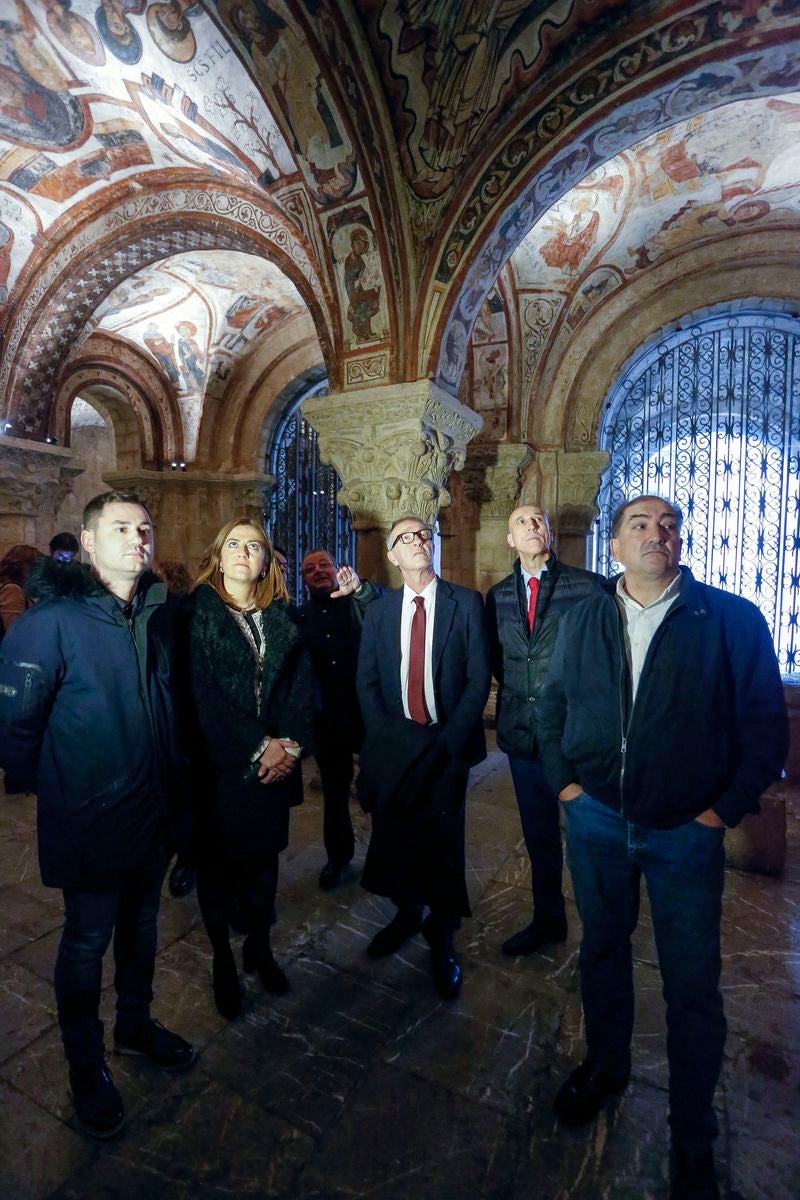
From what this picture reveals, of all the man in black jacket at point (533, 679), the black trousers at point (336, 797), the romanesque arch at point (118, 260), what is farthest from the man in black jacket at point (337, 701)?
the romanesque arch at point (118, 260)

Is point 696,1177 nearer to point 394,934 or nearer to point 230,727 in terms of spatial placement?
point 394,934

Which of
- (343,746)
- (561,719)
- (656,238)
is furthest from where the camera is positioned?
(656,238)

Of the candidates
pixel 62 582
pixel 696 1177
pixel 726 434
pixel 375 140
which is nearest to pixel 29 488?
pixel 375 140

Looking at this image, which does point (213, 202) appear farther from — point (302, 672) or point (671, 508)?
point (671, 508)

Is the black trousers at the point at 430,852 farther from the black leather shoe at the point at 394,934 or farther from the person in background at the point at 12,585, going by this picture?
the person in background at the point at 12,585

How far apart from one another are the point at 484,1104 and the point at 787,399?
8843 millimetres

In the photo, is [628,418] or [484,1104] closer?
[484,1104]

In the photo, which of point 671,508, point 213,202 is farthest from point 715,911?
point 213,202

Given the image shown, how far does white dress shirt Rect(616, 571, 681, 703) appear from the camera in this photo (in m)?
1.65

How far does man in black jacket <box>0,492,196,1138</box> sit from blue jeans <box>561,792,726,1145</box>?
1.36 meters

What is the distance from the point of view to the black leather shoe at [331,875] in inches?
120

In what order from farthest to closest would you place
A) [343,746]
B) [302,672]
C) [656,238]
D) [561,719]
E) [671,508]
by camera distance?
[656,238] < [343,746] < [302,672] < [561,719] < [671,508]

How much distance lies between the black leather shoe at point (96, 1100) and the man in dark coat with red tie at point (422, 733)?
3.37ft

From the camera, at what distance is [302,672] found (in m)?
2.25
